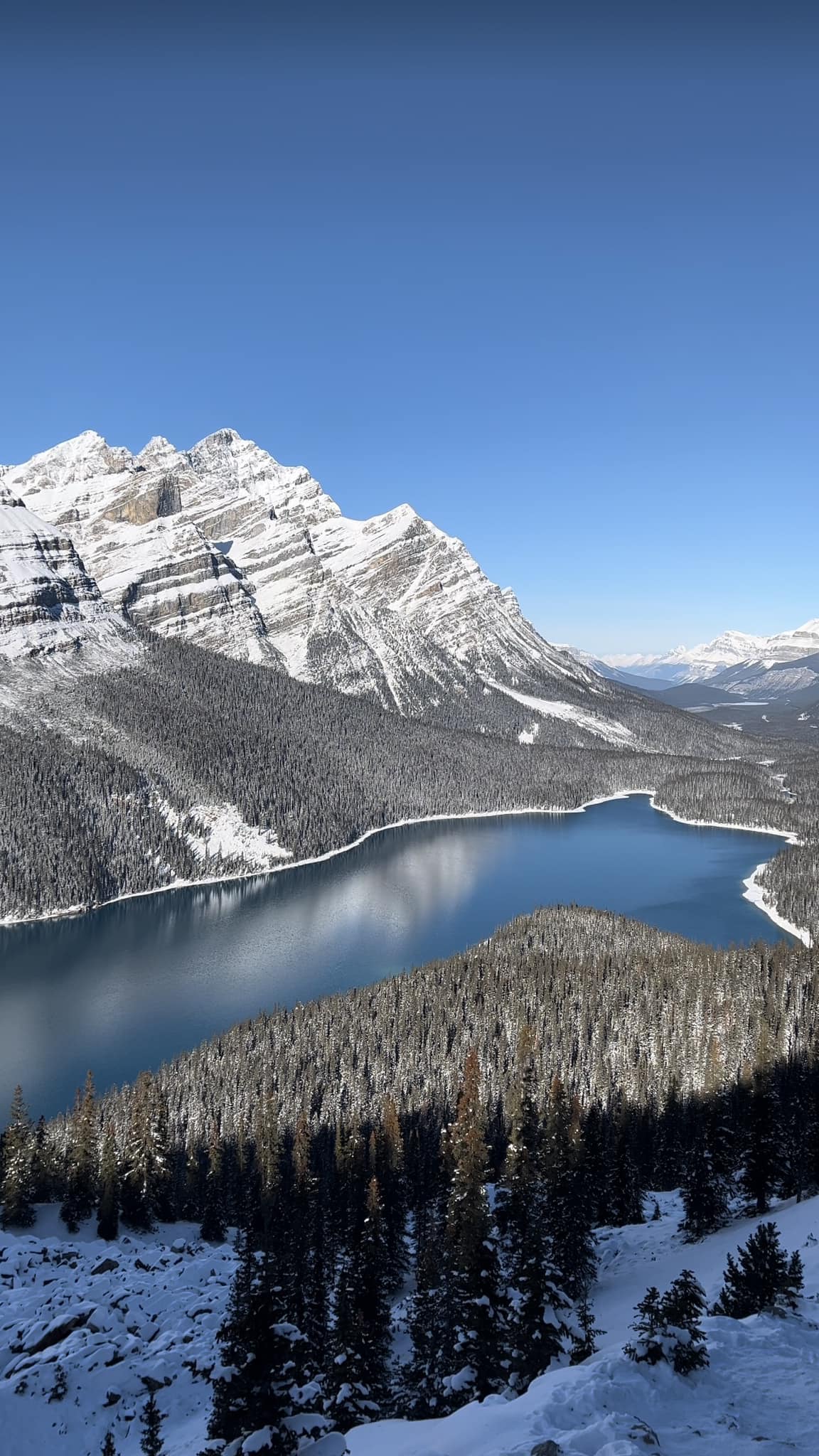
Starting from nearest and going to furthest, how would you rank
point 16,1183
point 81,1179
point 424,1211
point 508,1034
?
1. point 16,1183
2. point 81,1179
3. point 424,1211
4. point 508,1034

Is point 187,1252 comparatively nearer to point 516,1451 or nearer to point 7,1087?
point 516,1451

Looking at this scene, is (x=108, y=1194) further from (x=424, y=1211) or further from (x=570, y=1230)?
(x=570, y=1230)

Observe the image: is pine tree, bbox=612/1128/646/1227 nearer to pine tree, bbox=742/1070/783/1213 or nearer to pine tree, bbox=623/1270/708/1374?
pine tree, bbox=742/1070/783/1213

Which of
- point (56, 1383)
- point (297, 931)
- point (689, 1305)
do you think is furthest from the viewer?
point (297, 931)

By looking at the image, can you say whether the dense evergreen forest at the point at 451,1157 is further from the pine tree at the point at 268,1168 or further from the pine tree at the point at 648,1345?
the pine tree at the point at 268,1168

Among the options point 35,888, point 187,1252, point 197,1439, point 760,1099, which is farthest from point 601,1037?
point 35,888

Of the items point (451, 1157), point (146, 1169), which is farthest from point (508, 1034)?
point (451, 1157)

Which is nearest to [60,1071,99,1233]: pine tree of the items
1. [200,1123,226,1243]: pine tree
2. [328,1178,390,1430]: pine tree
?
[200,1123,226,1243]: pine tree
